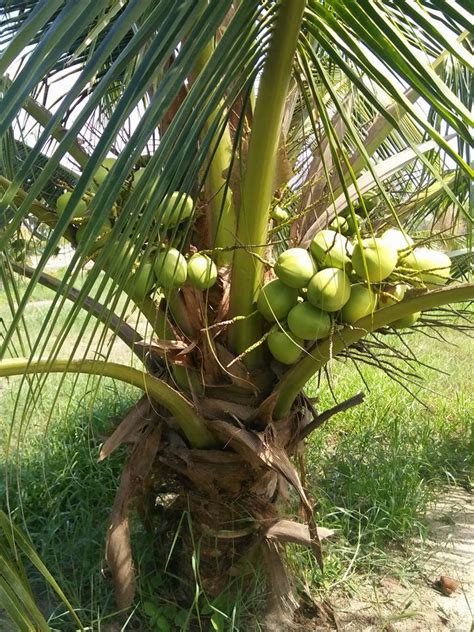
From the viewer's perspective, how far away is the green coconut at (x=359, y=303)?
1279mm

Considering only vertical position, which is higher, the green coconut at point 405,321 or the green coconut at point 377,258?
the green coconut at point 377,258

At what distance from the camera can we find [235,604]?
1.77 metres

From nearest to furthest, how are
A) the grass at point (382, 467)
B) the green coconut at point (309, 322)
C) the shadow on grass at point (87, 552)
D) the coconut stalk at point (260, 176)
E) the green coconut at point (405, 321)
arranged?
the coconut stalk at point (260, 176) < the green coconut at point (309, 322) < the green coconut at point (405, 321) < the shadow on grass at point (87, 552) < the grass at point (382, 467)

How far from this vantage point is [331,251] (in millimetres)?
1272

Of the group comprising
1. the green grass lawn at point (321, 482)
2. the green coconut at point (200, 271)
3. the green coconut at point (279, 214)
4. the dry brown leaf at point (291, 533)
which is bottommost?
the dry brown leaf at point (291, 533)

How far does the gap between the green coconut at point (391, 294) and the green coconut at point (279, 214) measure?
44 centimetres

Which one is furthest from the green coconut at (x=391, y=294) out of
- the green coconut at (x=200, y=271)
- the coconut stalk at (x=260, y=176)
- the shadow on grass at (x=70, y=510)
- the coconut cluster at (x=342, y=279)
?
the shadow on grass at (x=70, y=510)

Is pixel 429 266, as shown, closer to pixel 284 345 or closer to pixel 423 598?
pixel 284 345

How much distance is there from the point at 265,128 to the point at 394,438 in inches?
81.7

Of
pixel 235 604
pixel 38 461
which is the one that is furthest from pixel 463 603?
pixel 38 461

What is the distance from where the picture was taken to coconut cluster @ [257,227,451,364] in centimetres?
124

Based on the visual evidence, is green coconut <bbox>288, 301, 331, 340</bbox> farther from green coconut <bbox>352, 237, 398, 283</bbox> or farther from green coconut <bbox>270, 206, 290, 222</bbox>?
green coconut <bbox>270, 206, 290, 222</bbox>

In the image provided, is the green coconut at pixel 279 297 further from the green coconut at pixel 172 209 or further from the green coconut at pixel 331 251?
the green coconut at pixel 172 209

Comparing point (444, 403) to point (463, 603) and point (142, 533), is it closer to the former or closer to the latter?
point (463, 603)
